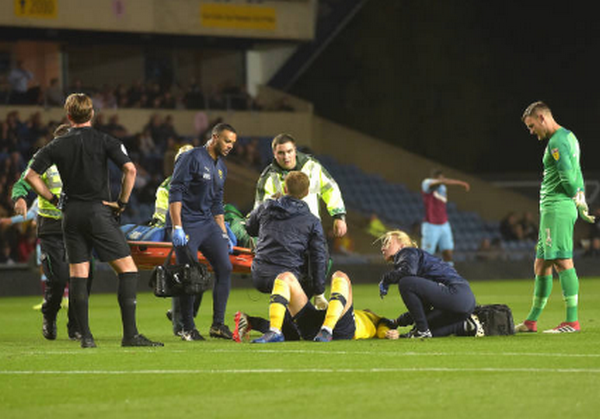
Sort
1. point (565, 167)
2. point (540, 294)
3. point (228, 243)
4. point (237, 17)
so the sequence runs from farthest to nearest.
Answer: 1. point (237, 17)
2. point (228, 243)
3. point (540, 294)
4. point (565, 167)

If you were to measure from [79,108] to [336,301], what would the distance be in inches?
101

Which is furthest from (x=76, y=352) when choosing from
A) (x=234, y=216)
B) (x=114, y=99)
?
(x=114, y=99)

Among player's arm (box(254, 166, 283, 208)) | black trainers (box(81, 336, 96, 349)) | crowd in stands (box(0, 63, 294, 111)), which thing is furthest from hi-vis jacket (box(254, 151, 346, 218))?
crowd in stands (box(0, 63, 294, 111))

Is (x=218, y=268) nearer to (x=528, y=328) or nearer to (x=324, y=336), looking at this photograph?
(x=324, y=336)

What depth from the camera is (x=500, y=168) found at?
3369cm

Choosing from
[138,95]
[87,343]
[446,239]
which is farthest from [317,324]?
[138,95]

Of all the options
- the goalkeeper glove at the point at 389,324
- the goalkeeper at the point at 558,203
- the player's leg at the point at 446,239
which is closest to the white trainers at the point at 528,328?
the goalkeeper at the point at 558,203

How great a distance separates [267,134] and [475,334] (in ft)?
75.8

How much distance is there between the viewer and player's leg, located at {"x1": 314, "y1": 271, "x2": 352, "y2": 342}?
9992 millimetres

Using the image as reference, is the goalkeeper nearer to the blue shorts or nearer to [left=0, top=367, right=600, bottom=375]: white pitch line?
[left=0, top=367, right=600, bottom=375]: white pitch line

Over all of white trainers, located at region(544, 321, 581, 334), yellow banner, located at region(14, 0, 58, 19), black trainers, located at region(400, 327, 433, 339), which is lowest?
white trainers, located at region(544, 321, 581, 334)

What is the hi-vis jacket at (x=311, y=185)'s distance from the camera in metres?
11.1

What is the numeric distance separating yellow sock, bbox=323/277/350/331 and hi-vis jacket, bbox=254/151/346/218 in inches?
48.1

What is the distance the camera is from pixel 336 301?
10016mm
